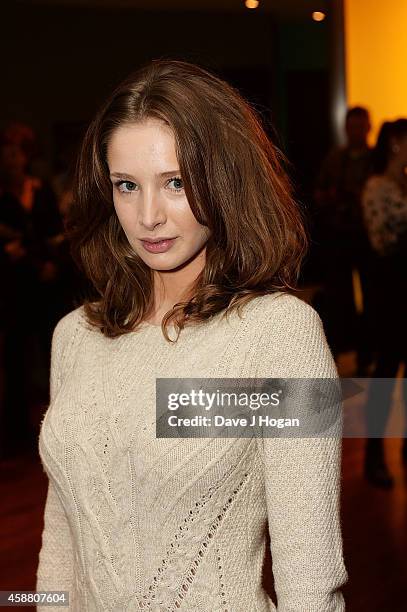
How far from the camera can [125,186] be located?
1.10 meters

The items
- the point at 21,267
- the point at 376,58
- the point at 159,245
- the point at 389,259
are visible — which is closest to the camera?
the point at 159,245

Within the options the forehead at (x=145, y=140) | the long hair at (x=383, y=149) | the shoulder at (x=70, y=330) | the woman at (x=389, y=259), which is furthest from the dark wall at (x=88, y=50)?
the forehead at (x=145, y=140)

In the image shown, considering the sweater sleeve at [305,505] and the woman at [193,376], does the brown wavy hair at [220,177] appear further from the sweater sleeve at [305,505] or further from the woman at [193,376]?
the sweater sleeve at [305,505]

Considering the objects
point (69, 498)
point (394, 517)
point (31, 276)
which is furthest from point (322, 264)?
point (31, 276)

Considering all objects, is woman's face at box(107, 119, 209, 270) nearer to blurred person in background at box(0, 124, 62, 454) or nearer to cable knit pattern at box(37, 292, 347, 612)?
cable knit pattern at box(37, 292, 347, 612)

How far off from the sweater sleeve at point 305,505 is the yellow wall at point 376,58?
228 centimetres

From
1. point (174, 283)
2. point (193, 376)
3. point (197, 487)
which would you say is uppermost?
point (174, 283)

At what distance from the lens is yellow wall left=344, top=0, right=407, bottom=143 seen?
135 inches

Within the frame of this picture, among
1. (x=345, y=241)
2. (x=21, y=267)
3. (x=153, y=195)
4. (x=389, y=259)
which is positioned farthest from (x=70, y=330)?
(x=21, y=267)

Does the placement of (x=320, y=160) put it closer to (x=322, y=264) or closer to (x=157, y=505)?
(x=322, y=264)

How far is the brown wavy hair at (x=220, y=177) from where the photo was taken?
3.43ft

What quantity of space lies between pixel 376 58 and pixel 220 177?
2.88 metres

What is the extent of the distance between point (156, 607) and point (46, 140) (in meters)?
3.73

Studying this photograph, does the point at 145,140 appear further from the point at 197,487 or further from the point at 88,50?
the point at 88,50
